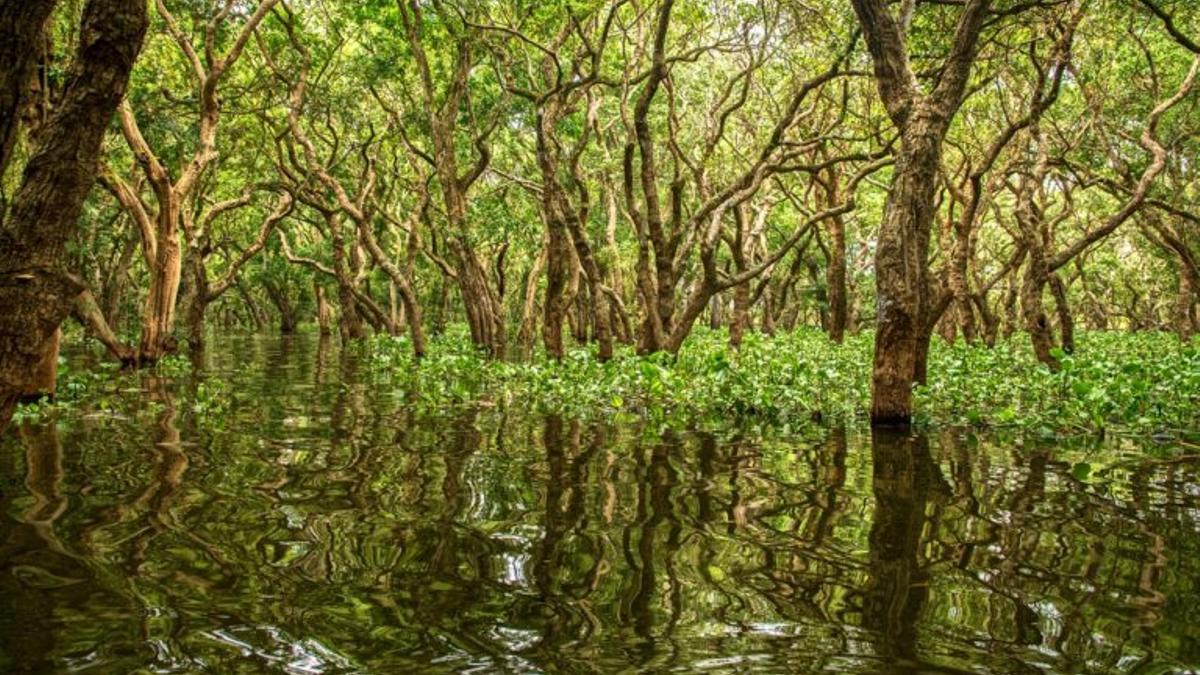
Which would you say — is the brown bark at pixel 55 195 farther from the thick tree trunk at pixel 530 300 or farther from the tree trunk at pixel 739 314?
the thick tree trunk at pixel 530 300

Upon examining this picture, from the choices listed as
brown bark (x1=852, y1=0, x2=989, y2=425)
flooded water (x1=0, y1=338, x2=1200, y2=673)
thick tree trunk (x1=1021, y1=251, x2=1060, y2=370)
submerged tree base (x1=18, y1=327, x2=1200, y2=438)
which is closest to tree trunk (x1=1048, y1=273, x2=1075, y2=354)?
thick tree trunk (x1=1021, y1=251, x2=1060, y2=370)

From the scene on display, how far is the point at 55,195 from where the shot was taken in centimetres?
323

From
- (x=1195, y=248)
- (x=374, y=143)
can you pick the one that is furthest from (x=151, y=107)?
(x=1195, y=248)

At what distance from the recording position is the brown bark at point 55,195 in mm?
3162

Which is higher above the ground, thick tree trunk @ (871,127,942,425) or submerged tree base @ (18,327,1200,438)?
thick tree trunk @ (871,127,942,425)

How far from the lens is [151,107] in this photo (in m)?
14.0

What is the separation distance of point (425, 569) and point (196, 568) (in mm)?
980

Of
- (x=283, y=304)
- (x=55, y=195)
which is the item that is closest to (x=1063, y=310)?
(x=55, y=195)

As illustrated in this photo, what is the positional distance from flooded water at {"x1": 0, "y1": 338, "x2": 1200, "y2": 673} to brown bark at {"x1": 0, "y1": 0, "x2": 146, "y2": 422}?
3.23 ft

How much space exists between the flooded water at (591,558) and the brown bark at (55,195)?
985mm

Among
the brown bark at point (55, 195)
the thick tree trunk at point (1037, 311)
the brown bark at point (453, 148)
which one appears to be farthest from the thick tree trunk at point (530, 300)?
the brown bark at point (55, 195)

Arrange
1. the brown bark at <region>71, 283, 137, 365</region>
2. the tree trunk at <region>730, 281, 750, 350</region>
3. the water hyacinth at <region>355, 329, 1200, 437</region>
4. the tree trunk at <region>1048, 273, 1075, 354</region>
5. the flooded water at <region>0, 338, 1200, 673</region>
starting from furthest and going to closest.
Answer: the tree trunk at <region>730, 281, 750, 350</region> < the tree trunk at <region>1048, 273, 1075, 354</region> < the brown bark at <region>71, 283, 137, 365</region> < the water hyacinth at <region>355, 329, 1200, 437</region> < the flooded water at <region>0, 338, 1200, 673</region>

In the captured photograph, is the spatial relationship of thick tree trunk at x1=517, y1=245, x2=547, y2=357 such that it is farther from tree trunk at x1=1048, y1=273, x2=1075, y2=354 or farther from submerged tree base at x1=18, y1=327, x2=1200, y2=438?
tree trunk at x1=1048, y1=273, x2=1075, y2=354

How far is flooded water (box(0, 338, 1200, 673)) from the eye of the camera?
263cm
